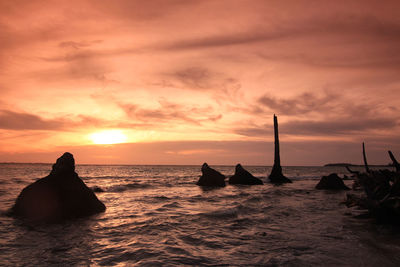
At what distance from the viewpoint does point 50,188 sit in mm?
9961

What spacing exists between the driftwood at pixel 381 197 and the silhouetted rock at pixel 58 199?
33.0 ft

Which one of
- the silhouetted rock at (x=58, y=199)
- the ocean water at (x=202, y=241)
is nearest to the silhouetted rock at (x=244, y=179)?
the ocean water at (x=202, y=241)

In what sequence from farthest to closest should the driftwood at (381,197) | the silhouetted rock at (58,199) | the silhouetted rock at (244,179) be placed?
the silhouetted rock at (244,179)
the silhouetted rock at (58,199)
the driftwood at (381,197)

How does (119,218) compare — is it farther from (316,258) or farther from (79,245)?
(316,258)

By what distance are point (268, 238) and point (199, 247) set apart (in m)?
2.01

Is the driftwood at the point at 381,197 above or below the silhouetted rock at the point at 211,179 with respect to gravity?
above

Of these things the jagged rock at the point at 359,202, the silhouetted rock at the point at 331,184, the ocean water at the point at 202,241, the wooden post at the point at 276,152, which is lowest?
the silhouetted rock at the point at 331,184

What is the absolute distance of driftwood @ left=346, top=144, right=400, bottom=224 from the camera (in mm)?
8016

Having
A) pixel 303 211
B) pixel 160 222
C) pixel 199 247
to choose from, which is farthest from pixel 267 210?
pixel 199 247

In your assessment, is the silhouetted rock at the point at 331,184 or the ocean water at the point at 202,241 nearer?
the ocean water at the point at 202,241

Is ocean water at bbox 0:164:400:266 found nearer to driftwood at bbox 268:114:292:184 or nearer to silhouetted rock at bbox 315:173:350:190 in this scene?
silhouetted rock at bbox 315:173:350:190

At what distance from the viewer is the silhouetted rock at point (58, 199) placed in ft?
30.6

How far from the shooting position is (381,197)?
28.6 ft

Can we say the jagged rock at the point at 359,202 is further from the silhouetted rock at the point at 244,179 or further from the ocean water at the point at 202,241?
the silhouetted rock at the point at 244,179
